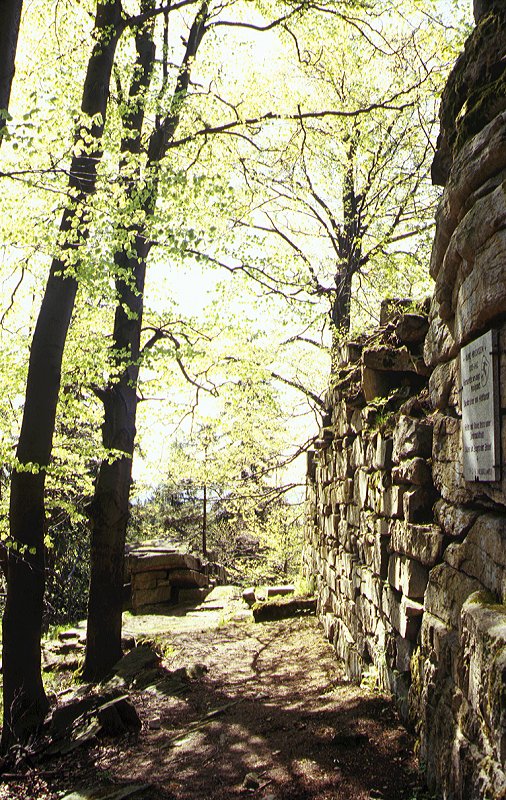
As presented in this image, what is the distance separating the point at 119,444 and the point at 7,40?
5208 mm

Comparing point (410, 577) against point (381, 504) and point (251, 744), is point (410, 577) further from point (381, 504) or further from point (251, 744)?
point (251, 744)

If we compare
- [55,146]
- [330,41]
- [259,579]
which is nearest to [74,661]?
[55,146]

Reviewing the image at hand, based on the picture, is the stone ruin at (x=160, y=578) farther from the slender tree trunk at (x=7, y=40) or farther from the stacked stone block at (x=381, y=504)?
the slender tree trunk at (x=7, y=40)

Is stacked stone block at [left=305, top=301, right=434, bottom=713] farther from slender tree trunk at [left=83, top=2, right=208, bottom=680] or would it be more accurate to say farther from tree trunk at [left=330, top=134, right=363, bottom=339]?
tree trunk at [left=330, top=134, right=363, bottom=339]

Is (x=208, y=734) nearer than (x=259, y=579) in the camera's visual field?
Yes

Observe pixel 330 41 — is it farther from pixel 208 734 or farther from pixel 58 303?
pixel 208 734

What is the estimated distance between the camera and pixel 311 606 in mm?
9836

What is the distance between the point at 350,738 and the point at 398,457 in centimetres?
195

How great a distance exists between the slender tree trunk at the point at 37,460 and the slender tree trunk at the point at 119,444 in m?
0.81

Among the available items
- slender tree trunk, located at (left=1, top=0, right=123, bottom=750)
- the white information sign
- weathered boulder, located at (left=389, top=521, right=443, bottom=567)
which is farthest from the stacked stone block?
slender tree trunk, located at (left=1, top=0, right=123, bottom=750)

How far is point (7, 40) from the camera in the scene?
4.68 metres

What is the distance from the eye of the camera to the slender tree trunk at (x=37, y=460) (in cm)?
672

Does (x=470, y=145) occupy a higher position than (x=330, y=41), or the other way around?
(x=330, y=41)

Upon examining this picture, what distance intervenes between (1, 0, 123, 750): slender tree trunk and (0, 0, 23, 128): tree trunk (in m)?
1.69
